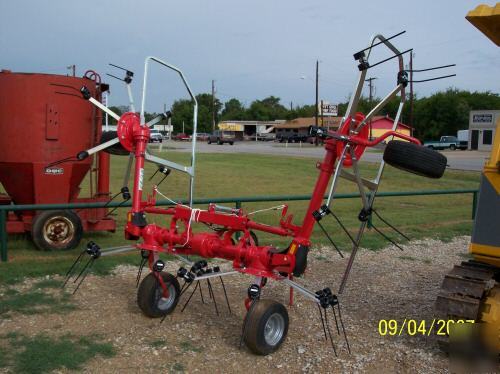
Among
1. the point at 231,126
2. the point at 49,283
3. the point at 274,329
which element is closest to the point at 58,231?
the point at 49,283

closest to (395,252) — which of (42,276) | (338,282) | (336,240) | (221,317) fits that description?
(336,240)

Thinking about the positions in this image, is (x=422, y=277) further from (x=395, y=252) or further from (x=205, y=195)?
(x=205, y=195)

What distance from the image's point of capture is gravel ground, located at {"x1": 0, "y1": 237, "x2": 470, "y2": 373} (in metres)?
4.66

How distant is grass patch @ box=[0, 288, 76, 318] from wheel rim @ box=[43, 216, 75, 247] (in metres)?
2.03

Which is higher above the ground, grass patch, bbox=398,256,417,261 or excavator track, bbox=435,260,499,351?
excavator track, bbox=435,260,499,351

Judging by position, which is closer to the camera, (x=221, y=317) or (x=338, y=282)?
(x=221, y=317)

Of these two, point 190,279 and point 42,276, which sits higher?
point 190,279

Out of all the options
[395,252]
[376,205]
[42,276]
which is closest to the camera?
[42,276]

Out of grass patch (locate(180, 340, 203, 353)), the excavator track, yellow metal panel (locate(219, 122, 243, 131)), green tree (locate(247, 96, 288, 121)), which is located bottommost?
grass patch (locate(180, 340, 203, 353))

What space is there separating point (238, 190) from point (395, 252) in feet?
31.5

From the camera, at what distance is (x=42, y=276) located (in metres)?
7.03

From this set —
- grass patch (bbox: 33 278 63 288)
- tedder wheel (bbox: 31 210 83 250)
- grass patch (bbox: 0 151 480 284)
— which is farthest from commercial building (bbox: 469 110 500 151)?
grass patch (bbox: 33 278 63 288)

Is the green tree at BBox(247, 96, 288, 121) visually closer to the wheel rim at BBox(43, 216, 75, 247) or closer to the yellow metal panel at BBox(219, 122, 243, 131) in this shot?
the yellow metal panel at BBox(219, 122, 243, 131)

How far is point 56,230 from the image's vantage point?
849 centimetres
